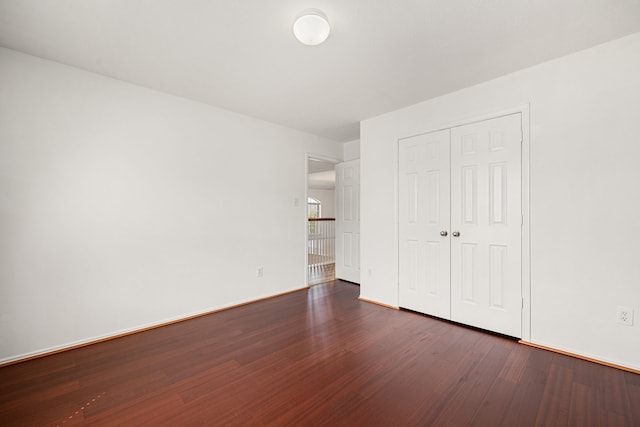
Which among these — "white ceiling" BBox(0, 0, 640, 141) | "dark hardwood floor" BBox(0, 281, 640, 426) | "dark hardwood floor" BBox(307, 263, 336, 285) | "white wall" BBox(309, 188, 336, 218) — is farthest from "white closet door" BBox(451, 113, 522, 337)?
"white wall" BBox(309, 188, 336, 218)

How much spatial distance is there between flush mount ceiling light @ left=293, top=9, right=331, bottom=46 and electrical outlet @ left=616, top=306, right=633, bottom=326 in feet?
9.48

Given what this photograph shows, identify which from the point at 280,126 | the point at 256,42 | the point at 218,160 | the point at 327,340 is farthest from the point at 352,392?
the point at 280,126

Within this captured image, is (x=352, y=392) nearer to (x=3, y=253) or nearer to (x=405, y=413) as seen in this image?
(x=405, y=413)

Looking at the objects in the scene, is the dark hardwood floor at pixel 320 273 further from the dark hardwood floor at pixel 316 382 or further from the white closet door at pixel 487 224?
the white closet door at pixel 487 224

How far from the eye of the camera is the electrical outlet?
1.95 m

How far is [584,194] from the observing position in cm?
212

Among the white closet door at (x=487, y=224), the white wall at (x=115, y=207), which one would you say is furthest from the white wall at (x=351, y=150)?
the white closet door at (x=487, y=224)

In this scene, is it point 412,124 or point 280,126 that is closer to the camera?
point 412,124

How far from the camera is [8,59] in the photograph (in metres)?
2.11

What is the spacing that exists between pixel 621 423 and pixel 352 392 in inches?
57.7

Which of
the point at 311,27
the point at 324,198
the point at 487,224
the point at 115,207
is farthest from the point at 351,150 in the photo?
the point at 324,198

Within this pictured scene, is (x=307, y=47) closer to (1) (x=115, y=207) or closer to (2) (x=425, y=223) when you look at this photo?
(2) (x=425, y=223)

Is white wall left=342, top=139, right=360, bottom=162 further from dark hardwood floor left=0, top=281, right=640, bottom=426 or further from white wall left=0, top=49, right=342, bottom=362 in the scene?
dark hardwood floor left=0, top=281, right=640, bottom=426

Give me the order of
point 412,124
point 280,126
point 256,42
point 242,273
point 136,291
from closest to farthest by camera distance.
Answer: point 256,42 → point 136,291 → point 412,124 → point 242,273 → point 280,126
